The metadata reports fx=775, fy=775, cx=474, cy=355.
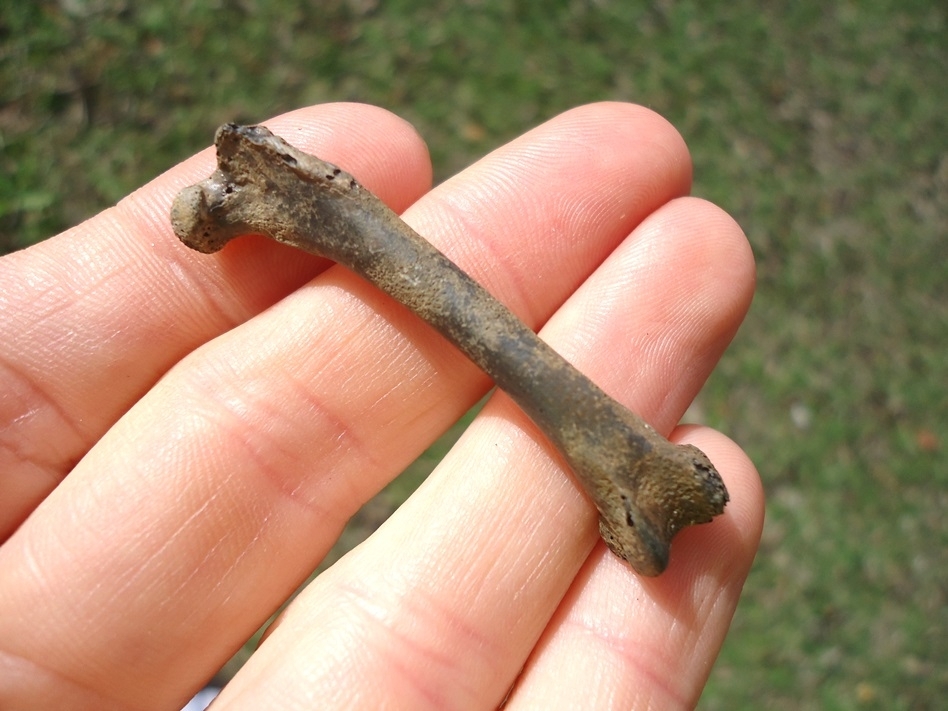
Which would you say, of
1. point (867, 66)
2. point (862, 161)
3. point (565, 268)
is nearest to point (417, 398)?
point (565, 268)

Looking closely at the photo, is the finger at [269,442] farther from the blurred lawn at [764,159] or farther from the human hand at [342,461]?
the blurred lawn at [764,159]

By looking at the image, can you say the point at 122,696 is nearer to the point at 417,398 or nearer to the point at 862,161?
the point at 417,398

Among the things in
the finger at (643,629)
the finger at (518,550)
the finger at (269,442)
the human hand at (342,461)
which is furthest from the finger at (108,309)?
the finger at (643,629)

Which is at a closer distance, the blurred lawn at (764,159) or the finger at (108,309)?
the finger at (108,309)

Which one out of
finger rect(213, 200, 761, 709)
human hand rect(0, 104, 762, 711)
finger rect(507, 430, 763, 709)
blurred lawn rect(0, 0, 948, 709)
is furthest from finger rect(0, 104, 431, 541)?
blurred lawn rect(0, 0, 948, 709)

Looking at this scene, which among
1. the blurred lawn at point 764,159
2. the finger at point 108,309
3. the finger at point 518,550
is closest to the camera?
the finger at point 518,550

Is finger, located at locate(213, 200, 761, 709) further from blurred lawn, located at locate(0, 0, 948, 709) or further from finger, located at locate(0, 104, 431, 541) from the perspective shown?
blurred lawn, located at locate(0, 0, 948, 709)

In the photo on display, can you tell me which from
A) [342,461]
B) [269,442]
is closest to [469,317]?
[342,461]
